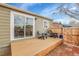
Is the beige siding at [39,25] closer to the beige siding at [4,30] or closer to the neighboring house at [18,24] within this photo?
the neighboring house at [18,24]

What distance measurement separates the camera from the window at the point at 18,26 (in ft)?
7.36

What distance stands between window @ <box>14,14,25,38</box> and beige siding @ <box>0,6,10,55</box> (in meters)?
0.11

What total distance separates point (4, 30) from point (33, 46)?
1.64 ft

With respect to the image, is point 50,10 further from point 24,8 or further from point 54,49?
point 54,49

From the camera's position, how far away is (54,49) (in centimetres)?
232

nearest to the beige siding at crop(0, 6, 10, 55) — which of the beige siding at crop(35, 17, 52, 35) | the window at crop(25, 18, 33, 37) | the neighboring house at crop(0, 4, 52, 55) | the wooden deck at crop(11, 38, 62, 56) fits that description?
the neighboring house at crop(0, 4, 52, 55)

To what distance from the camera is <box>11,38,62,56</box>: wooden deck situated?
7.30ft

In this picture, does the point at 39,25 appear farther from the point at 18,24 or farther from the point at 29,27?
the point at 18,24

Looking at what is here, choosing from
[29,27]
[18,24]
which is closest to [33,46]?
[29,27]

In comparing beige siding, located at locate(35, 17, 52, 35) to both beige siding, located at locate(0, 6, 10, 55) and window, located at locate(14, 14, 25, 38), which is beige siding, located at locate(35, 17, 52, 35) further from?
beige siding, located at locate(0, 6, 10, 55)

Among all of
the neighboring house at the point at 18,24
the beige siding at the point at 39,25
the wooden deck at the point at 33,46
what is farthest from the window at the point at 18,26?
the beige siding at the point at 39,25

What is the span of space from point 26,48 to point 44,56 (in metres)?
0.30

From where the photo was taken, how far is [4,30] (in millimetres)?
A: 2184

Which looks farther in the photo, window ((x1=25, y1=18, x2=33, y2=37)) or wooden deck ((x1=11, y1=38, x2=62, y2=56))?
window ((x1=25, y1=18, x2=33, y2=37))
